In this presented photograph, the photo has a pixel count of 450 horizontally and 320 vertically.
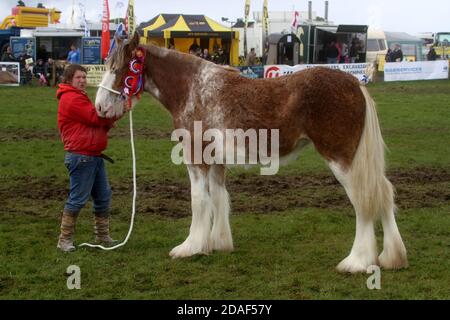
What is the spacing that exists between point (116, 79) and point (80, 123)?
0.60 m

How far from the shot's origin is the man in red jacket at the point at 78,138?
6863 millimetres

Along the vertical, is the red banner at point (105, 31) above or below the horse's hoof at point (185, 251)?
above

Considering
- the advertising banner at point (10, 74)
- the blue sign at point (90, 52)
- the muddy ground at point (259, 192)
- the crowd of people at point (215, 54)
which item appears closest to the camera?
the muddy ground at point (259, 192)

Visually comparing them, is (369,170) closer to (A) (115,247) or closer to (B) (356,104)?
(B) (356,104)

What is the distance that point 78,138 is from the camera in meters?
6.94

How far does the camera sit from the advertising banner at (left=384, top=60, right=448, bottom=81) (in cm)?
3253

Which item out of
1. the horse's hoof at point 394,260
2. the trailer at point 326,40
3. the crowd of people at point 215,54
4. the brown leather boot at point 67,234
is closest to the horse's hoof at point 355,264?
the horse's hoof at point 394,260

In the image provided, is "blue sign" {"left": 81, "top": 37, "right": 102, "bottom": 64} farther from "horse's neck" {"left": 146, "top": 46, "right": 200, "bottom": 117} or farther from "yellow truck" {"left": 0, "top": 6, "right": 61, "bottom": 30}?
"horse's neck" {"left": 146, "top": 46, "right": 200, "bottom": 117}

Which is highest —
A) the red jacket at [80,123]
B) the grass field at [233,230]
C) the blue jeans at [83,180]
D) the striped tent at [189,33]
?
the striped tent at [189,33]

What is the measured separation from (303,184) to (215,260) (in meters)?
4.03

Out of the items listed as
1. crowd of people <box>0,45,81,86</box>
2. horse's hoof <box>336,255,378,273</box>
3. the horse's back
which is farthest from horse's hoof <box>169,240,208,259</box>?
crowd of people <box>0,45,81,86</box>

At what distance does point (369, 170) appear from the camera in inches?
245

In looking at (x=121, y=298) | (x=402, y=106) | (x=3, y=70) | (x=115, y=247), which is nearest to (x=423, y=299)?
(x=121, y=298)

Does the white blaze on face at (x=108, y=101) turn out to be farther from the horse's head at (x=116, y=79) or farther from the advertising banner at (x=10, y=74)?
the advertising banner at (x=10, y=74)
